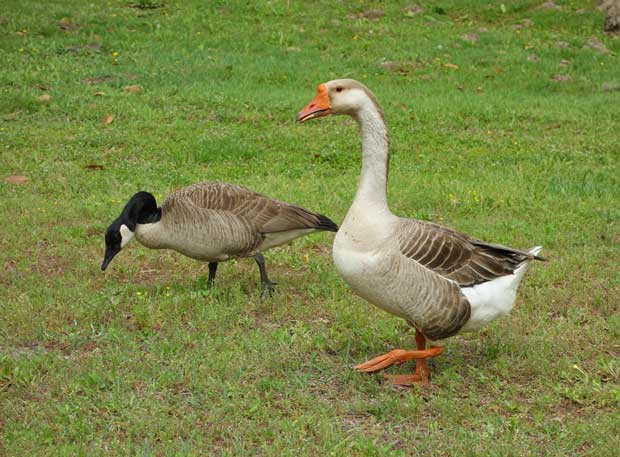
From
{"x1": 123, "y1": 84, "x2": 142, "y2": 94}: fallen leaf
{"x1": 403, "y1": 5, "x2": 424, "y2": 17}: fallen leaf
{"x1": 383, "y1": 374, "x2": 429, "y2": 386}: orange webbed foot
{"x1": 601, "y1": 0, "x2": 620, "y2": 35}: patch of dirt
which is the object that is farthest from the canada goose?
{"x1": 403, "y1": 5, "x2": 424, "y2": 17}: fallen leaf

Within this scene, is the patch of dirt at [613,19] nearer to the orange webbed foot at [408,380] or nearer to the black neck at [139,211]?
the black neck at [139,211]

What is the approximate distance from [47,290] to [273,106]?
22.0 feet

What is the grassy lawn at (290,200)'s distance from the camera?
16.2 ft

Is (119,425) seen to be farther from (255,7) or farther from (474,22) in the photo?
(474,22)

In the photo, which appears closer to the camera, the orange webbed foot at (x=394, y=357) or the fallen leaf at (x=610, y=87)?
the orange webbed foot at (x=394, y=357)

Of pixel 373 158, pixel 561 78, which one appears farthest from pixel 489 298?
pixel 561 78

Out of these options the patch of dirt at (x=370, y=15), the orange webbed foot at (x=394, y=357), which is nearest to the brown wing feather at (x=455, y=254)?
the orange webbed foot at (x=394, y=357)

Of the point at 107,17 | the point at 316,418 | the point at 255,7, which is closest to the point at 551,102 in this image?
the point at 255,7

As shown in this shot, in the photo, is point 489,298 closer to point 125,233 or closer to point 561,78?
point 125,233

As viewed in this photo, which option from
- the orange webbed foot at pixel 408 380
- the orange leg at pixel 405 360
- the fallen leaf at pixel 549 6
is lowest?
the orange webbed foot at pixel 408 380

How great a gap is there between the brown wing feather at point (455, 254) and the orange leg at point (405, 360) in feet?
1.57

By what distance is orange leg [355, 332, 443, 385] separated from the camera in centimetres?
540

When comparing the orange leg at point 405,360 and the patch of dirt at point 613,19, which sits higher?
the patch of dirt at point 613,19

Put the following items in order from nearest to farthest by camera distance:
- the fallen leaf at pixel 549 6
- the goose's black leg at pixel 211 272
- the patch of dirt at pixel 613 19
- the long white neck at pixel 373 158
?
the long white neck at pixel 373 158 → the goose's black leg at pixel 211 272 → the patch of dirt at pixel 613 19 → the fallen leaf at pixel 549 6
